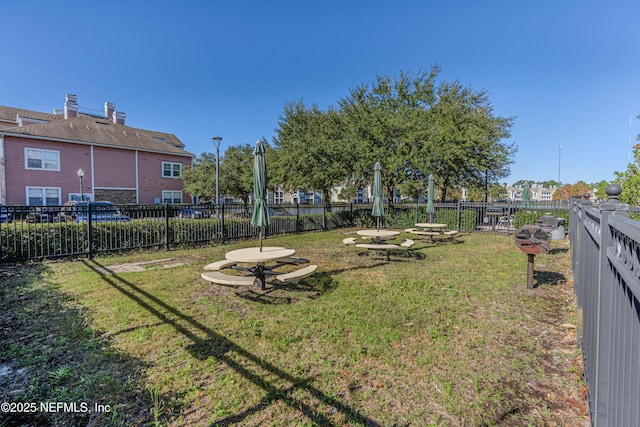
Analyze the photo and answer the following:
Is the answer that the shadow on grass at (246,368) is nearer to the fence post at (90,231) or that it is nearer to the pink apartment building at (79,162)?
the fence post at (90,231)

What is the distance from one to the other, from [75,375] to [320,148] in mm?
14696

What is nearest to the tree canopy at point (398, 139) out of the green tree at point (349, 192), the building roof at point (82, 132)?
the green tree at point (349, 192)

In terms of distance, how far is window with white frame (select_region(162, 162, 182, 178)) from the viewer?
26.7m

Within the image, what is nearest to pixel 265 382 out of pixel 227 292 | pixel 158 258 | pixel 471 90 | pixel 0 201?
pixel 227 292

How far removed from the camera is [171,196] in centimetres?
2711

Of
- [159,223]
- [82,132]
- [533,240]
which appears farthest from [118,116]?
[533,240]

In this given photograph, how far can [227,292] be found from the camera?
532 cm

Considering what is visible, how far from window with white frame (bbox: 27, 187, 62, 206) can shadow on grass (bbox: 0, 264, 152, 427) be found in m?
21.5

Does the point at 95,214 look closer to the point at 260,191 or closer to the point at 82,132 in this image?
the point at 260,191

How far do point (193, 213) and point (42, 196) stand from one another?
1734cm

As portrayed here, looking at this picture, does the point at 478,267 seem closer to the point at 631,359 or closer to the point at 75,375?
the point at 631,359

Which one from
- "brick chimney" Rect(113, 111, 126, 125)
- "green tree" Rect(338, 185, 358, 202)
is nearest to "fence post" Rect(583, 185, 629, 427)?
"green tree" Rect(338, 185, 358, 202)

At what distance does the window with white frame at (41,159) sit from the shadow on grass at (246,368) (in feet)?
75.0

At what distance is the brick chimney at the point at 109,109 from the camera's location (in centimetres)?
3150
